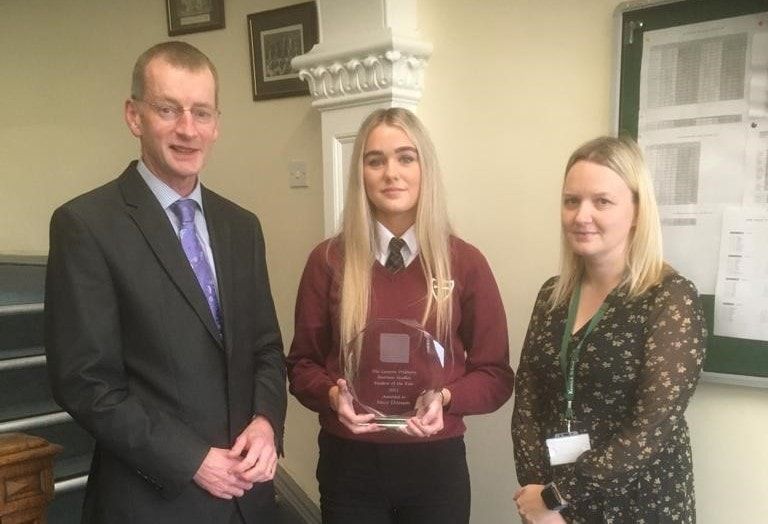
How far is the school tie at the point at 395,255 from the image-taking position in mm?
1611

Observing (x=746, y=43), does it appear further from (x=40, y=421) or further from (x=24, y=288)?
(x=24, y=288)

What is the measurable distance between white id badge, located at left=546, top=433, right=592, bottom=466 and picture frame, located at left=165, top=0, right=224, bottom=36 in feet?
7.20

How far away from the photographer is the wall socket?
2.64 meters

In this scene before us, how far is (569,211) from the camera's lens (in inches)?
59.3

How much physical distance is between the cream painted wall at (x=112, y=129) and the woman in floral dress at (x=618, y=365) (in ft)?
4.34

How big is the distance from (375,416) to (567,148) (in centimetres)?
101

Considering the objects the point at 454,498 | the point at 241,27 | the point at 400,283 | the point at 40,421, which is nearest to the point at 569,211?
the point at 400,283

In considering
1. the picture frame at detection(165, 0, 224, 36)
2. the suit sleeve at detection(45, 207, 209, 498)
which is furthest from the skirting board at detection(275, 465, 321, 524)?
the picture frame at detection(165, 0, 224, 36)

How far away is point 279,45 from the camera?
2.65 metres

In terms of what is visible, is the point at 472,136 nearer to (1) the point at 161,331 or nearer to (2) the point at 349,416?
(2) the point at 349,416

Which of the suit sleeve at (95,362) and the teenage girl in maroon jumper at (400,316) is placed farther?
the teenage girl in maroon jumper at (400,316)

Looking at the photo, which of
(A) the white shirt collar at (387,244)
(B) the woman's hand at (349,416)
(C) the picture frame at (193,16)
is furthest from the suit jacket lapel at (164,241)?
(C) the picture frame at (193,16)

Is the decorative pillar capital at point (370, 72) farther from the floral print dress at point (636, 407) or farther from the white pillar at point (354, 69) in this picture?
the floral print dress at point (636, 407)

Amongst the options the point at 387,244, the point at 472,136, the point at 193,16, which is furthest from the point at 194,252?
the point at 193,16
